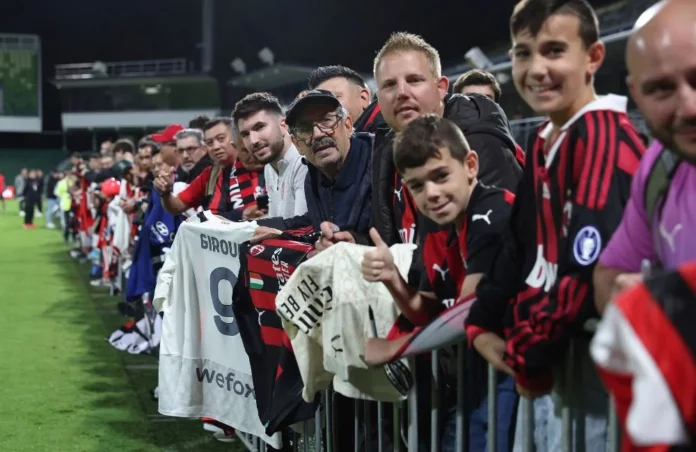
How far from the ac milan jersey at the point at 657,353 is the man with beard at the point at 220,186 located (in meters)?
4.34

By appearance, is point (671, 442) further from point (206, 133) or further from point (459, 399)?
point (206, 133)

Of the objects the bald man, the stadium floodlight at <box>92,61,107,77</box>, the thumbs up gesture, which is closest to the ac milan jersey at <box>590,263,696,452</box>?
the bald man

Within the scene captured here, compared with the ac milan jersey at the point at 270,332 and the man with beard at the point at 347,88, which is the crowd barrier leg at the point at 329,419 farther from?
the man with beard at the point at 347,88

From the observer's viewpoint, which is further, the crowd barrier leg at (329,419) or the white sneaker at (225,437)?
the white sneaker at (225,437)

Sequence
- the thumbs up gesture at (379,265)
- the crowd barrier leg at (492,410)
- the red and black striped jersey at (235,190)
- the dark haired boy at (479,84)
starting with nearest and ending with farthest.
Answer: the crowd barrier leg at (492,410) < the thumbs up gesture at (379,265) < the dark haired boy at (479,84) < the red and black striped jersey at (235,190)

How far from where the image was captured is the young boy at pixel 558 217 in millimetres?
2232

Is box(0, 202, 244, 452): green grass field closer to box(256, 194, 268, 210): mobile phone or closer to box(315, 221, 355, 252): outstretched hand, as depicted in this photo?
box(256, 194, 268, 210): mobile phone

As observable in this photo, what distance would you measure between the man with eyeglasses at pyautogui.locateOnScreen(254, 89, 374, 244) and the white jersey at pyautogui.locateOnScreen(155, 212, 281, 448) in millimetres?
807

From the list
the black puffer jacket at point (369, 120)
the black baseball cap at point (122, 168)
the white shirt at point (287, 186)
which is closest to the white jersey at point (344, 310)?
the white shirt at point (287, 186)

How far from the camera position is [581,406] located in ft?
7.47

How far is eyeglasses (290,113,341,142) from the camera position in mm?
3953

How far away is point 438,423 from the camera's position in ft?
9.75

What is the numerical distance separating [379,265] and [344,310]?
41 centimetres

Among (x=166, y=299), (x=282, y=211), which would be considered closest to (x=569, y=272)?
(x=282, y=211)
